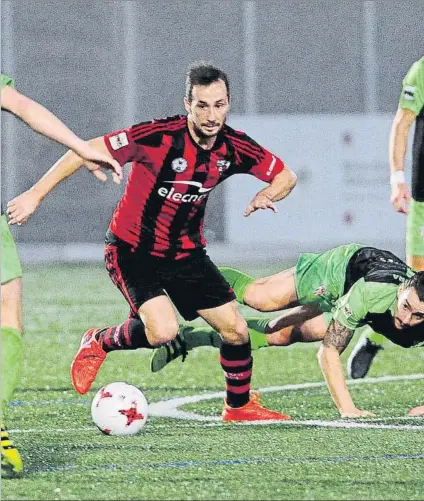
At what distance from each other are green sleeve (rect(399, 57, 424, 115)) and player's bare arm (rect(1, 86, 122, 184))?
3.17 meters

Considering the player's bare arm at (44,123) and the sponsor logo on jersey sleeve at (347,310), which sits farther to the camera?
the sponsor logo on jersey sleeve at (347,310)

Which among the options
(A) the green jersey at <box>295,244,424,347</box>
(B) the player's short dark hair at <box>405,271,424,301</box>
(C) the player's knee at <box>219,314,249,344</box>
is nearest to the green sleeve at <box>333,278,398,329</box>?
(A) the green jersey at <box>295,244,424,347</box>

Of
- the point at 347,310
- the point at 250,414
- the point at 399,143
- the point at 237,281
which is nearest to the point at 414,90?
the point at 399,143

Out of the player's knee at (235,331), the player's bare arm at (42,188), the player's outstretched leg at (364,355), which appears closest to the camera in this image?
the player's bare arm at (42,188)

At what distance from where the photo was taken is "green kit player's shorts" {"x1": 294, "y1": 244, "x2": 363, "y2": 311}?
695 centimetres

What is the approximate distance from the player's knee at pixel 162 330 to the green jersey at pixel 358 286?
2.59 ft

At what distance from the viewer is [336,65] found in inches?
751

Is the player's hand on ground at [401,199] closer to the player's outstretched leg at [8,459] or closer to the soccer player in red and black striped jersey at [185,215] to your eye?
the soccer player in red and black striped jersey at [185,215]

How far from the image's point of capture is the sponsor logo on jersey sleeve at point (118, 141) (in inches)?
247

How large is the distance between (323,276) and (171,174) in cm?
112

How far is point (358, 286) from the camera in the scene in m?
6.31

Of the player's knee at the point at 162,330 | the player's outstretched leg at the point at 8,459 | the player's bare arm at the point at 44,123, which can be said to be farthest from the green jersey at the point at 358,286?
the player's outstretched leg at the point at 8,459

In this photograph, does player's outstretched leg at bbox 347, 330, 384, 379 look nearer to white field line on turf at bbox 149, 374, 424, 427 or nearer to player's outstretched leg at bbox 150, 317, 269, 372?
white field line on turf at bbox 149, 374, 424, 427

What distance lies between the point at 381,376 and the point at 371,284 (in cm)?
192
